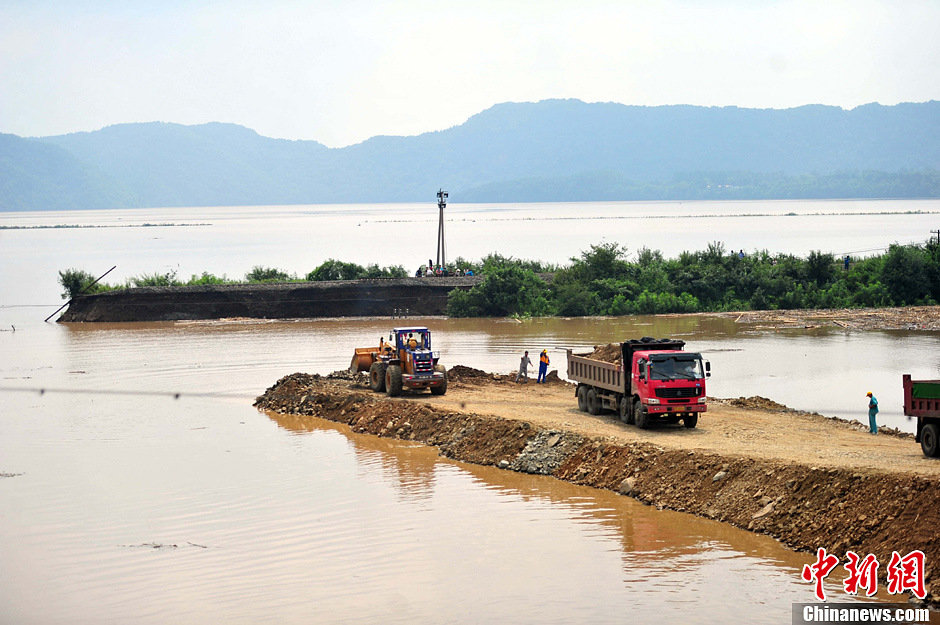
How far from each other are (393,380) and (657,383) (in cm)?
1033

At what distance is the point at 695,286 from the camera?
7138 centimetres

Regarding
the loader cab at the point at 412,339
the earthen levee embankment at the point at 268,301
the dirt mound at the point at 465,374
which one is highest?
the earthen levee embankment at the point at 268,301

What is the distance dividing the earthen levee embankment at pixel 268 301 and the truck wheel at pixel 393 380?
3577cm

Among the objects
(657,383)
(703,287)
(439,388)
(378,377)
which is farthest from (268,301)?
(657,383)

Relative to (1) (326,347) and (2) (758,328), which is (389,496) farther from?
(2) (758,328)

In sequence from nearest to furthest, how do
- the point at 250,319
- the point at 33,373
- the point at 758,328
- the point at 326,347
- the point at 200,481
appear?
1. the point at 200,481
2. the point at 33,373
3. the point at 326,347
4. the point at 758,328
5. the point at 250,319

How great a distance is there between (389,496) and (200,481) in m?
4.90

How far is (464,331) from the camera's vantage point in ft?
200

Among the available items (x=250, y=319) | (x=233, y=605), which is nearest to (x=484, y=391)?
(x=233, y=605)

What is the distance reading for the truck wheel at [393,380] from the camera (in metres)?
34.1

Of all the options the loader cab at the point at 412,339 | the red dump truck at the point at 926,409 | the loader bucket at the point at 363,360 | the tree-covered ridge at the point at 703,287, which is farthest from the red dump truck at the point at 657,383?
the tree-covered ridge at the point at 703,287

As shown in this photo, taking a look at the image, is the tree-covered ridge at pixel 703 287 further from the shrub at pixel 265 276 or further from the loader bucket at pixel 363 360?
the loader bucket at pixel 363 360

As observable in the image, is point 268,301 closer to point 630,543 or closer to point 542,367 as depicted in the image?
point 542,367

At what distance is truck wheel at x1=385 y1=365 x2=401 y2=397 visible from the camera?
34.1m
